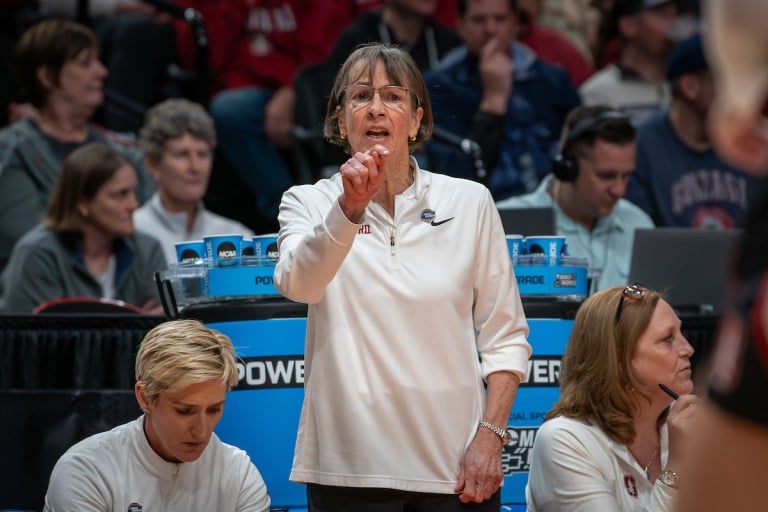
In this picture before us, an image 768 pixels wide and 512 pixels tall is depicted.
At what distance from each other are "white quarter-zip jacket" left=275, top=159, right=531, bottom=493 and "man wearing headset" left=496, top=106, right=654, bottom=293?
2.81 metres

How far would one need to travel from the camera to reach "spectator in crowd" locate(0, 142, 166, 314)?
5.06 metres

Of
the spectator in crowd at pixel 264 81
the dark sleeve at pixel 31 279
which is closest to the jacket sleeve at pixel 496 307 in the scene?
the dark sleeve at pixel 31 279

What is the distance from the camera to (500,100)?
6.38 m

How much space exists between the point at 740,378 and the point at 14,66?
5.59 metres

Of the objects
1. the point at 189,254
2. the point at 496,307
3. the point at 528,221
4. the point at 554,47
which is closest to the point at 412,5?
the point at 554,47

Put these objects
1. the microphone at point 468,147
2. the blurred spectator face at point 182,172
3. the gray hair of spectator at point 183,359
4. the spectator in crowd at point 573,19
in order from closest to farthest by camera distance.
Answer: the gray hair of spectator at point 183,359 → the microphone at point 468,147 → the blurred spectator face at point 182,172 → the spectator in crowd at point 573,19

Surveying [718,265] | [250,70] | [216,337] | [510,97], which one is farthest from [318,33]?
[216,337]

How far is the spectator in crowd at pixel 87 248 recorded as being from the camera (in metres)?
5.06

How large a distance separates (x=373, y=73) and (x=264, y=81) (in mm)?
4228

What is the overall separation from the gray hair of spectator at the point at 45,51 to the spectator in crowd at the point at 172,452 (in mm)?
3110

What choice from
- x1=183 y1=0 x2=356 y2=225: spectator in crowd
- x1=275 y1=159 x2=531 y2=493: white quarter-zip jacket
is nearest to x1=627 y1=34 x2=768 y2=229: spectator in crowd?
x1=183 y1=0 x2=356 y2=225: spectator in crowd

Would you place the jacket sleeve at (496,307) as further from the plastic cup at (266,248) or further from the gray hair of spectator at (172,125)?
the gray hair of spectator at (172,125)

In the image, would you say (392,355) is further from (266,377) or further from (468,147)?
(468,147)

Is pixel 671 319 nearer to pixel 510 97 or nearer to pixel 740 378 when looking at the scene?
pixel 740 378
